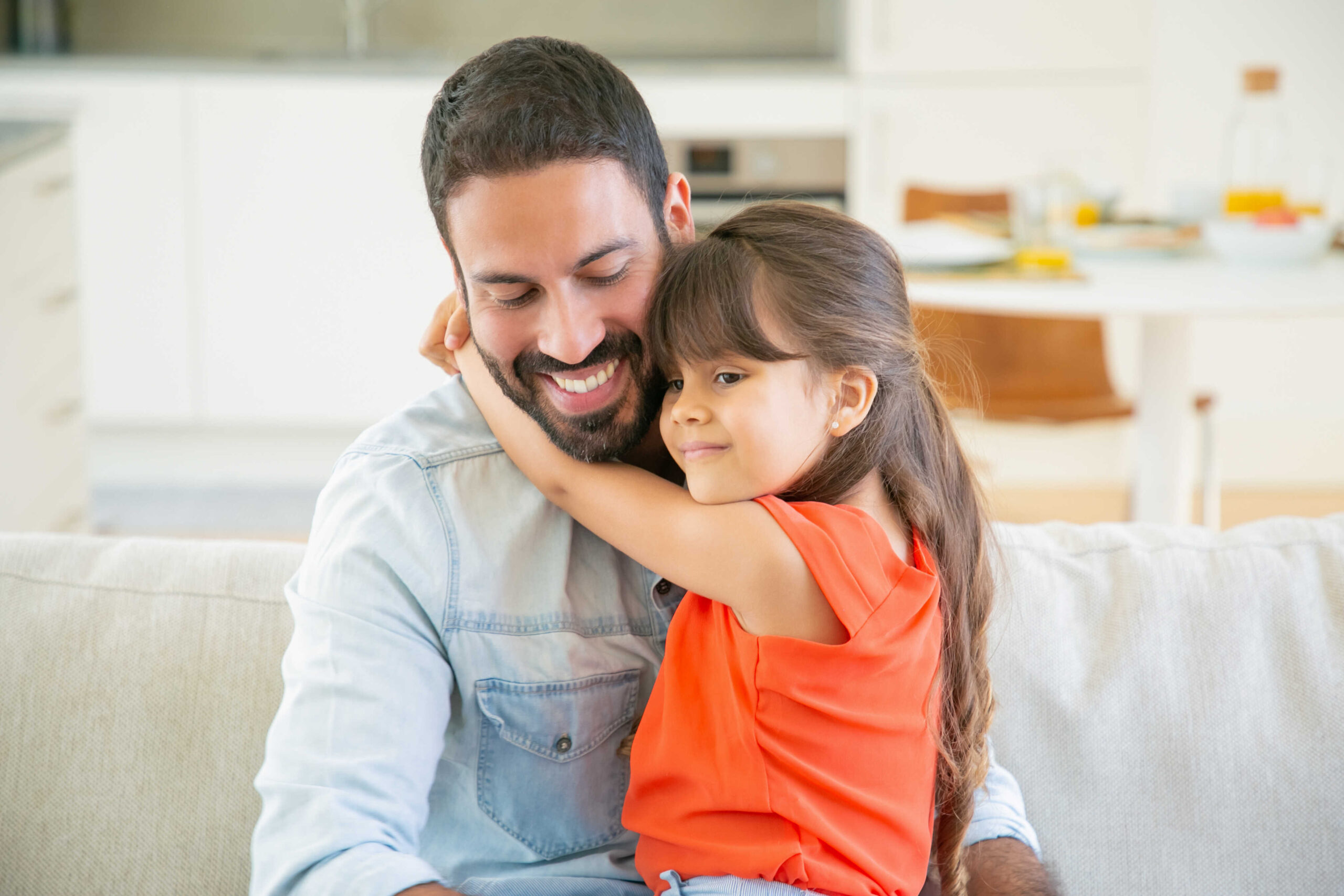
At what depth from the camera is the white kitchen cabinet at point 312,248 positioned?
3.82m

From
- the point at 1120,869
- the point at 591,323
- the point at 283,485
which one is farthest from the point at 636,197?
the point at 283,485

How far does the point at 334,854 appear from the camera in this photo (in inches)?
37.7

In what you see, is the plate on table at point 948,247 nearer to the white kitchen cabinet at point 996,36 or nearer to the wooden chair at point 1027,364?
the wooden chair at point 1027,364

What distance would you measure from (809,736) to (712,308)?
354 millimetres

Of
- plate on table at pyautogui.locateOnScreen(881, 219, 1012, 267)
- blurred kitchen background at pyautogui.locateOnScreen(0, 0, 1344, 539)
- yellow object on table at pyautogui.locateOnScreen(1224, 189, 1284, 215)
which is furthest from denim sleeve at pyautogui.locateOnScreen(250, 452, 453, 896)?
blurred kitchen background at pyautogui.locateOnScreen(0, 0, 1344, 539)

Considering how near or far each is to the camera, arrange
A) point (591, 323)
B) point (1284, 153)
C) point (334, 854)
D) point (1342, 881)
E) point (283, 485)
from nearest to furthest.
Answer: point (334, 854) < point (591, 323) < point (1342, 881) < point (1284, 153) < point (283, 485)

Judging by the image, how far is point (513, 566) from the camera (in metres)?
1.12

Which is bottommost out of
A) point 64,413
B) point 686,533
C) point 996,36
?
point 64,413

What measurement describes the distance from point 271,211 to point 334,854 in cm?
322

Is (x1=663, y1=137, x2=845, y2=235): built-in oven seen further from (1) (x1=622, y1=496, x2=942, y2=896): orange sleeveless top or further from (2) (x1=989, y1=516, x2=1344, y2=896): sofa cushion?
(1) (x1=622, y1=496, x2=942, y2=896): orange sleeveless top

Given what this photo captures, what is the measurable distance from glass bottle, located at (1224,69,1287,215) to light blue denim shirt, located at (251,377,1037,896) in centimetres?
176

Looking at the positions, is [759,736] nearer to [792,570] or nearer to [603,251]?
[792,570]

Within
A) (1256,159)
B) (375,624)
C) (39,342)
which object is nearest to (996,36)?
(1256,159)

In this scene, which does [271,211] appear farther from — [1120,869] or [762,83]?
[1120,869]
